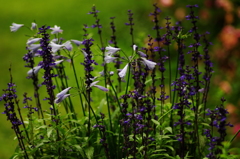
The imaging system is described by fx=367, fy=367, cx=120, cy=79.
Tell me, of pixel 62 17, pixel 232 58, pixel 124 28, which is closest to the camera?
pixel 232 58

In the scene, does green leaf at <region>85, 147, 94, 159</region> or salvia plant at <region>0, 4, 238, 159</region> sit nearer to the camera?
salvia plant at <region>0, 4, 238, 159</region>

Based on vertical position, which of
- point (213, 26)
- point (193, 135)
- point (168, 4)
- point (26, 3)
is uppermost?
point (26, 3)

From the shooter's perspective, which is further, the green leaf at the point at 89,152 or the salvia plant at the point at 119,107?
the green leaf at the point at 89,152

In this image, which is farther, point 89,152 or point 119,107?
point 119,107

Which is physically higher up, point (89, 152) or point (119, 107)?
point (119, 107)

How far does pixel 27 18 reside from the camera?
11.1 meters

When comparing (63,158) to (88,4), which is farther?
(88,4)

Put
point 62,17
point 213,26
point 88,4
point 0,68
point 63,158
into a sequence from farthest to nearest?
point 88,4, point 62,17, point 0,68, point 213,26, point 63,158

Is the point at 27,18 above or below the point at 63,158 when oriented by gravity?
above

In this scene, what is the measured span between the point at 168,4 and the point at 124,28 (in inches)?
92.4

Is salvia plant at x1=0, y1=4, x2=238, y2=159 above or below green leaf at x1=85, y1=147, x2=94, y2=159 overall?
above

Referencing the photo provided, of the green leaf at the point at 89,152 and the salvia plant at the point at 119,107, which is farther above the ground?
the salvia plant at the point at 119,107

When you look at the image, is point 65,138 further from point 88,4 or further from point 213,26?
point 88,4

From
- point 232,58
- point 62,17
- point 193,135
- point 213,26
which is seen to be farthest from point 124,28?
point 193,135
